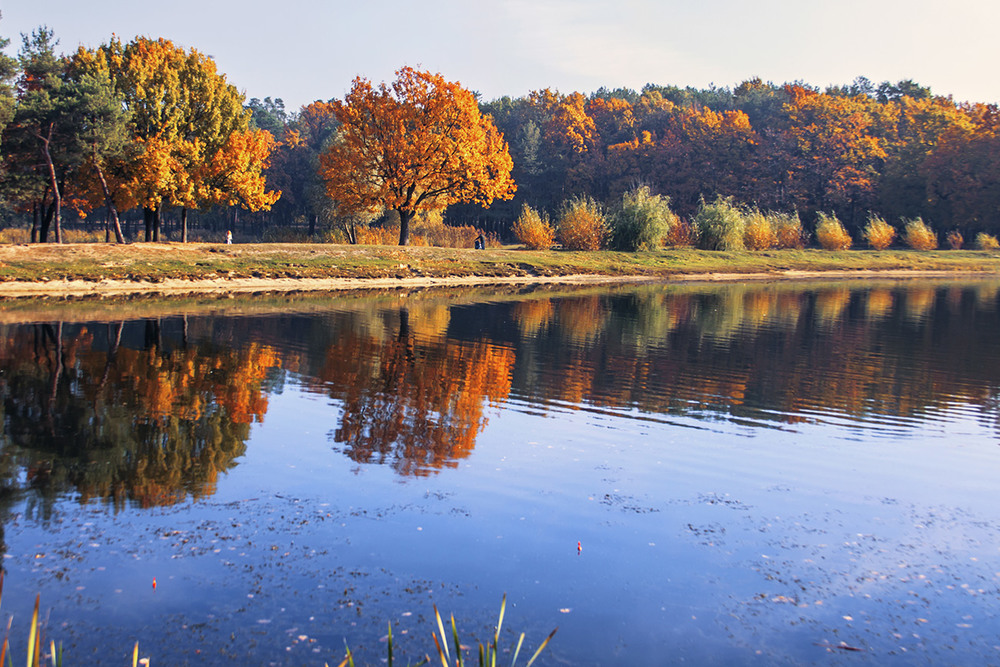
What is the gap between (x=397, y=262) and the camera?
50.1m

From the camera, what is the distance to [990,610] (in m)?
7.93

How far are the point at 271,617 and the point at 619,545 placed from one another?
12.8 feet

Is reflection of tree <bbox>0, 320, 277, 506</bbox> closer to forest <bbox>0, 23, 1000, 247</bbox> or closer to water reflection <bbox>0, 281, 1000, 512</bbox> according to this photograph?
water reflection <bbox>0, 281, 1000, 512</bbox>

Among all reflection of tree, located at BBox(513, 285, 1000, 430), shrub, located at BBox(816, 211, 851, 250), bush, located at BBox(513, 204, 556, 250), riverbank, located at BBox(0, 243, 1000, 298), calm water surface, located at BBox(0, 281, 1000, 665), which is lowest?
calm water surface, located at BBox(0, 281, 1000, 665)

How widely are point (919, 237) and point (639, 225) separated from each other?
35.3 meters

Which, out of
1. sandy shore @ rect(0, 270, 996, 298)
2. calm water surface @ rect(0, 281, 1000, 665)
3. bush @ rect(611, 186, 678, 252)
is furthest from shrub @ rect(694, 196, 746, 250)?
calm water surface @ rect(0, 281, 1000, 665)

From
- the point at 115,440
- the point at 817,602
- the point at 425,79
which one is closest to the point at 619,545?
the point at 817,602

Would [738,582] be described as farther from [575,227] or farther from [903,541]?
[575,227]

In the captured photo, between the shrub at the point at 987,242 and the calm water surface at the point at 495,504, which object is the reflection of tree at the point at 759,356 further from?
the shrub at the point at 987,242

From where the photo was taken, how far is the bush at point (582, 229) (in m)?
63.0

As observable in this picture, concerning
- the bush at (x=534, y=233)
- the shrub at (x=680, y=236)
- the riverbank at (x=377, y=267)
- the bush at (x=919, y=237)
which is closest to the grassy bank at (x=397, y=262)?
the riverbank at (x=377, y=267)

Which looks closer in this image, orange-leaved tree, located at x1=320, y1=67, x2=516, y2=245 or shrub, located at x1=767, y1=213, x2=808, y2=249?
orange-leaved tree, located at x1=320, y1=67, x2=516, y2=245

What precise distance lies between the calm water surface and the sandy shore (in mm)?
14875

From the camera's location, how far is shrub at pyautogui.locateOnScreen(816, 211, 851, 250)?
249 feet
